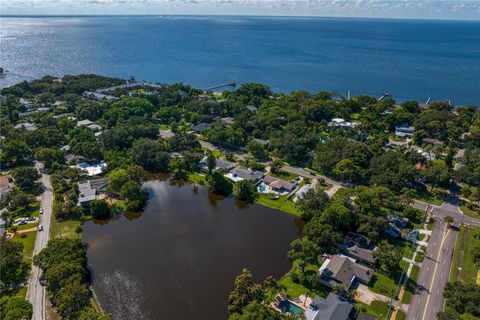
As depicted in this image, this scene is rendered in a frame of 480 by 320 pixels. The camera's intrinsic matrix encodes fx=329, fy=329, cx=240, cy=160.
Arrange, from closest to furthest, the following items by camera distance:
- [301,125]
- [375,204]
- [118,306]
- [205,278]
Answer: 1. [118,306]
2. [205,278]
3. [375,204]
4. [301,125]

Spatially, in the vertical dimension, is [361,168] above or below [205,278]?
above

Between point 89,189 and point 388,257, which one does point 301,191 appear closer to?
point 388,257

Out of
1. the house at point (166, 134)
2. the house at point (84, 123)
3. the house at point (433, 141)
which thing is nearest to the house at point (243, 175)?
the house at point (166, 134)

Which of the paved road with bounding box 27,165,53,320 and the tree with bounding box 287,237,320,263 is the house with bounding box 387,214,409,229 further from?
the paved road with bounding box 27,165,53,320

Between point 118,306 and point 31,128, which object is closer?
point 118,306

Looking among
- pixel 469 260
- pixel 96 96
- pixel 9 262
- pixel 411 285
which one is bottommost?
pixel 411 285

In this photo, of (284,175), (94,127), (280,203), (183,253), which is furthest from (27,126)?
(280,203)

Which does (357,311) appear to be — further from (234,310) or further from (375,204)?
(375,204)

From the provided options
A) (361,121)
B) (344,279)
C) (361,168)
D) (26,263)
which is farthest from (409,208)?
(26,263)
